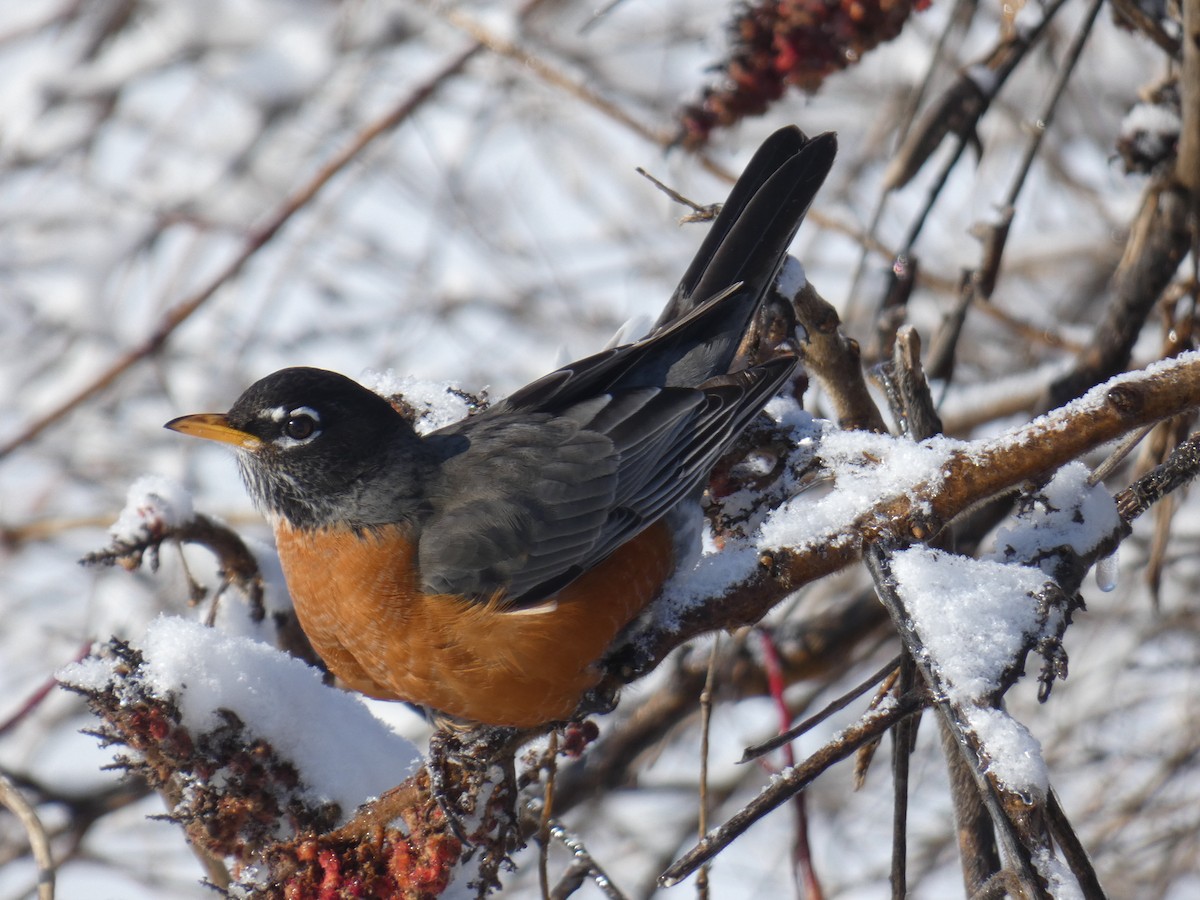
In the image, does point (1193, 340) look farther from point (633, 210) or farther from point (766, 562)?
point (633, 210)

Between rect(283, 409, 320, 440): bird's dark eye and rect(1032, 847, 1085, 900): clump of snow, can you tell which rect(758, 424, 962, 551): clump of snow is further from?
rect(283, 409, 320, 440): bird's dark eye

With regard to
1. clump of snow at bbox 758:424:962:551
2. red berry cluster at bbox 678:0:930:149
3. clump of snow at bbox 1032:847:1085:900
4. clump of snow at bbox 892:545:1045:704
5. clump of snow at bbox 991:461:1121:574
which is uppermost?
red berry cluster at bbox 678:0:930:149

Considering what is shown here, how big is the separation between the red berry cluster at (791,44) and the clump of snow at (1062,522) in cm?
139

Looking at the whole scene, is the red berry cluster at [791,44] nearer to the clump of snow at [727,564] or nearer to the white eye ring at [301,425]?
the clump of snow at [727,564]

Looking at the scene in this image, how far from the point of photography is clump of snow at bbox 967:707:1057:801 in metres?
1.46

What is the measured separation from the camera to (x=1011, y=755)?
147cm

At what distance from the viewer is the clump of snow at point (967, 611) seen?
1.60 meters

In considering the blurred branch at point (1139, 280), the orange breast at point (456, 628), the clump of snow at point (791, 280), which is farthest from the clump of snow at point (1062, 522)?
the blurred branch at point (1139, 280)

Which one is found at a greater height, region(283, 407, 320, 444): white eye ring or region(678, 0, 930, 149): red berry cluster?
region(678, 0, 930, 149): red berry cluster

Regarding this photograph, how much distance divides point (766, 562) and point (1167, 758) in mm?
2807

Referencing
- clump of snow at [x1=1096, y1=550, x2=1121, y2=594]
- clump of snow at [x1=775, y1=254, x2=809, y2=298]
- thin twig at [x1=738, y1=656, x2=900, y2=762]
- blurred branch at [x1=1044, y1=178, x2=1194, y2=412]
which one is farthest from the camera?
blurred branch at [x1=1044, y1=178, x2=1194, y2=412]

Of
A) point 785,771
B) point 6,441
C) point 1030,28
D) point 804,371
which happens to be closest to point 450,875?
point 785,771

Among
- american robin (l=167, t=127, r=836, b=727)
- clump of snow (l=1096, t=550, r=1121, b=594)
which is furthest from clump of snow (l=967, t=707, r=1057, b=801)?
american robin (l=167, t=127, r=836, b=727)

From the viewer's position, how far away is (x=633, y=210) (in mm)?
6180
